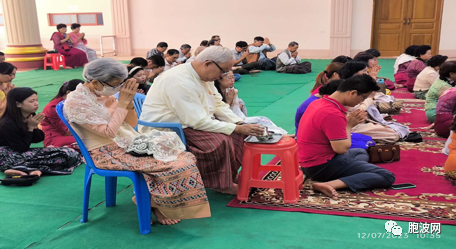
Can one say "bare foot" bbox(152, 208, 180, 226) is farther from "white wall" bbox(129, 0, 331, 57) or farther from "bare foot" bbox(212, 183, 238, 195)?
"white wall" bbox(129, 0, 331, 57)

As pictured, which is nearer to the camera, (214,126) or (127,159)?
(127,159)

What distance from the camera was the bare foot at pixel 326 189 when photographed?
2.88m

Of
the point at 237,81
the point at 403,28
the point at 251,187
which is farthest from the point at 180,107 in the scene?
the point at 403,28

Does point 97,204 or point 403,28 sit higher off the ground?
point 403,28

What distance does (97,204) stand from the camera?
9.52ft

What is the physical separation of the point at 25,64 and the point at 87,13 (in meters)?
4.49

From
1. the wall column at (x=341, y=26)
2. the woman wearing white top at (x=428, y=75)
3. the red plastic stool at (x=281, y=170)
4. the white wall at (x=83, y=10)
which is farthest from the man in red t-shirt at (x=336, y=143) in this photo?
the white wall at (x=83, y=10)

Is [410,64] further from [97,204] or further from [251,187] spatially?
[97,204]

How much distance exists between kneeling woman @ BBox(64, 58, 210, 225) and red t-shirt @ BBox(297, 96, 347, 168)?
2.99ft

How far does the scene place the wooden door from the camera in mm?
12227

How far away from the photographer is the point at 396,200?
283cm

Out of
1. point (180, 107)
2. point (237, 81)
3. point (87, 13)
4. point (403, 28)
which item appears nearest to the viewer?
point (180, 107)

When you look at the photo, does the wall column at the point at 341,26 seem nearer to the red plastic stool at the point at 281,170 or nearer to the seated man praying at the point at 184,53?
the seated man praying at the point at 184,53

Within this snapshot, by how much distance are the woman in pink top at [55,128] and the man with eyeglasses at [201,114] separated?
1.37 m
